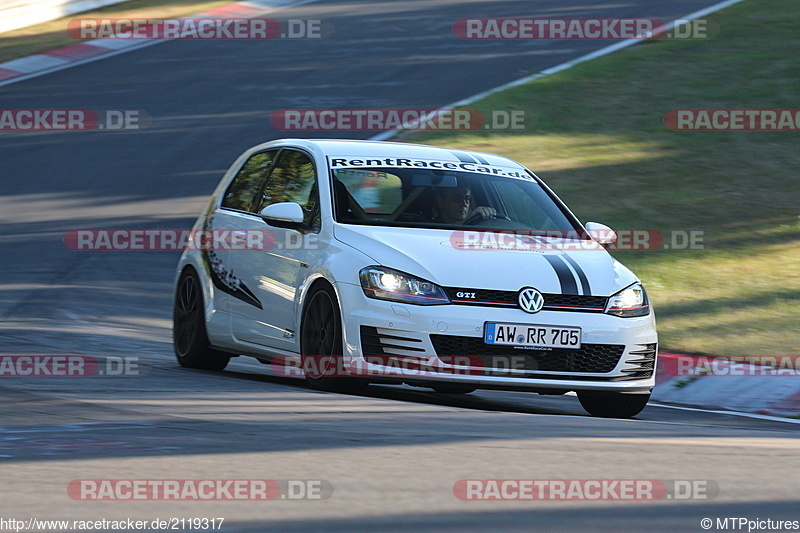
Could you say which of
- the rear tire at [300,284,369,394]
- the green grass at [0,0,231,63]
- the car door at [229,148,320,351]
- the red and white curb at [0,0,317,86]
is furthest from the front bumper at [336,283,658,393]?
the green grass at [0,0,231,63]

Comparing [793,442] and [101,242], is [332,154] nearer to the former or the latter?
[793,442]

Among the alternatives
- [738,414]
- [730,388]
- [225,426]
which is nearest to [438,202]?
[738,414]

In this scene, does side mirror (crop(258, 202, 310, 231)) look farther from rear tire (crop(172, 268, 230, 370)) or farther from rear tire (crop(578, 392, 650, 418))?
rear tire (crop(578, 392, 650, 418))

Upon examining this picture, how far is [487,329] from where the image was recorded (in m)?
7.47

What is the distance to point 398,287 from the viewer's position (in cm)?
761

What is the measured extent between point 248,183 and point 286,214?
1.29 meters

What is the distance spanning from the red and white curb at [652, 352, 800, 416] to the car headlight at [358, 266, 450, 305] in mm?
2503

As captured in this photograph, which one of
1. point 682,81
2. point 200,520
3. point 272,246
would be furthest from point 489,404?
point 682,81

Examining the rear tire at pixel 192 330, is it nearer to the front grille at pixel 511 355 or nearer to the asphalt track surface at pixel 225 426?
the asphalt track surface at pixel 225 426

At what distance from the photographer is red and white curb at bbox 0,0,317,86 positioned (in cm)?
2506

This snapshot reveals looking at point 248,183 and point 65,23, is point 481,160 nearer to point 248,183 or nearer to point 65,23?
point 248,183

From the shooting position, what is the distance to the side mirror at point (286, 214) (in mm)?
8297

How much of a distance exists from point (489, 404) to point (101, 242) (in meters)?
7.71

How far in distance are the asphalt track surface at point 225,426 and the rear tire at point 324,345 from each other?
129 millimetres
